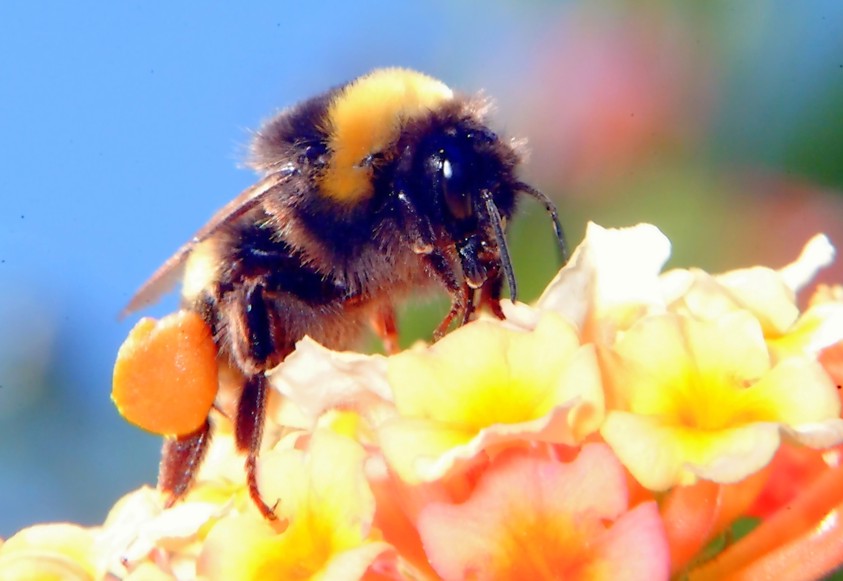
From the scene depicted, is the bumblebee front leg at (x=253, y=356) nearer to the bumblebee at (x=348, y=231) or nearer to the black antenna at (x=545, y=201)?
the bumblebee at (x=348, y=231)

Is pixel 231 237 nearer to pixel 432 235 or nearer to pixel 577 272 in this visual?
pixel 432 235

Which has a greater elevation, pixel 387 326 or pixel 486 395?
pixel 486 395

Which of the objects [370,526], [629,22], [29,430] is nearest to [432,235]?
[370,526]

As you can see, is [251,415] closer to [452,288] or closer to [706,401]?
[452,288]

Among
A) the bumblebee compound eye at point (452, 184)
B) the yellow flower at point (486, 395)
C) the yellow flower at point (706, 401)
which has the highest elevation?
the bumblebee compound eye at point (452, 184)

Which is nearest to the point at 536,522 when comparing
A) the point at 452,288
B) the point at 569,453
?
the point at 569,453

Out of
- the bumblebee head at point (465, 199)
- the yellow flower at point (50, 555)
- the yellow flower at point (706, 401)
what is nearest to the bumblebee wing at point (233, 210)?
the bumblebee head at point (465, 199)
